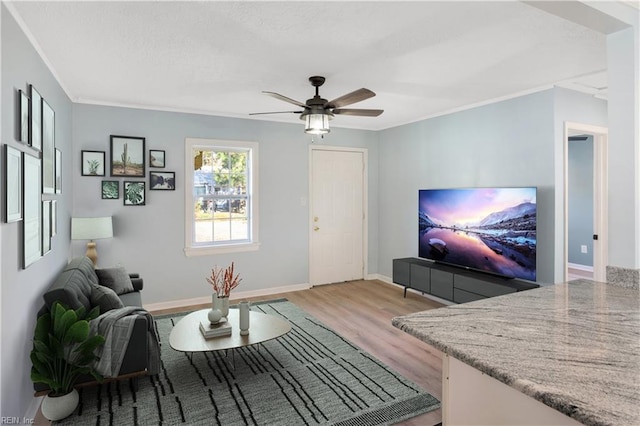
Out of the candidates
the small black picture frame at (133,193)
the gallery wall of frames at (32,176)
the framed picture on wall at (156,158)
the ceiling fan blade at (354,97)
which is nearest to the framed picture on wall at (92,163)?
the small black picture frame at (133,193)

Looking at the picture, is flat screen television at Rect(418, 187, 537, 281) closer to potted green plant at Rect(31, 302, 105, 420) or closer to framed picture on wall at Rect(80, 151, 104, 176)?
potted green plant at Rect(31, 302, 105, 420)

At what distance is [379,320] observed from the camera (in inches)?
167

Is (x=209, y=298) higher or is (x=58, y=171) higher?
(x=58, y=171)

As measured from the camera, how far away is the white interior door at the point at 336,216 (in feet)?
18.7

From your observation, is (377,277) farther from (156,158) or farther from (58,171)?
(58,171)

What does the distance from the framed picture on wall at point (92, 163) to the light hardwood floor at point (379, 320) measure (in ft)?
5.96

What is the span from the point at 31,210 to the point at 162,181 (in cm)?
226

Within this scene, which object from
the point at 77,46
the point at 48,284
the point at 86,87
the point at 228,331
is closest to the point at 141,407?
the point at 228,331

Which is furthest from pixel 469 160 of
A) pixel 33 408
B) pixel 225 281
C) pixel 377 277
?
pixel 33 408

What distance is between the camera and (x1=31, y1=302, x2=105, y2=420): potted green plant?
2246mm

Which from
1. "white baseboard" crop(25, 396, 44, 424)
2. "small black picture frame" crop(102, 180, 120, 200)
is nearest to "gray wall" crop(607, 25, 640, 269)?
"white baseboard" crop(25, 396, 44, 424)

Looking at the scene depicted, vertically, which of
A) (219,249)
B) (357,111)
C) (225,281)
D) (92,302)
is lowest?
(92,302)

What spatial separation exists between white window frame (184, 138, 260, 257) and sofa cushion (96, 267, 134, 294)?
38.2 inches

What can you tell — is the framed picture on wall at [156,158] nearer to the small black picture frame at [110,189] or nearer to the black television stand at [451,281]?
the small black picture frame at [110,189]
